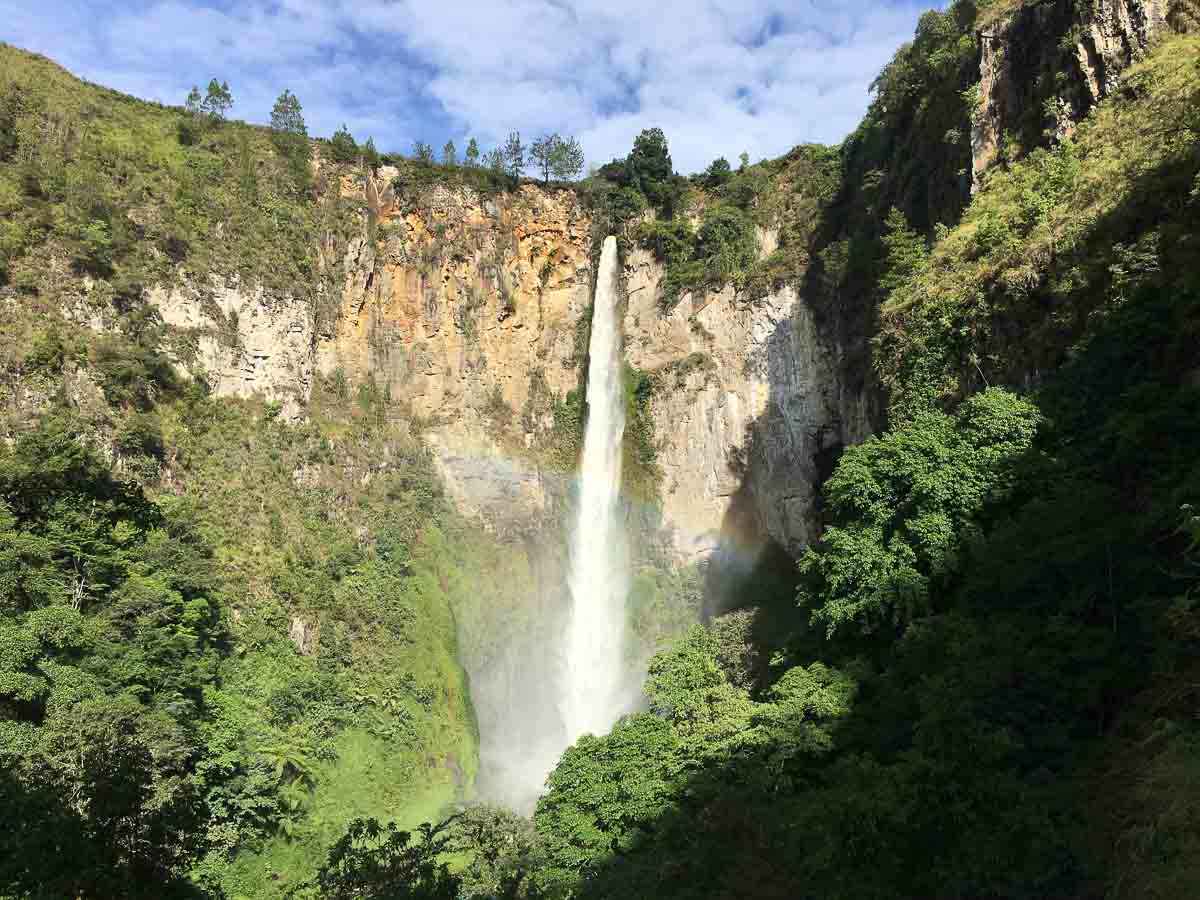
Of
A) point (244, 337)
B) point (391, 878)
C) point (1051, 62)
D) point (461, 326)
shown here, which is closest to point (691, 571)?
point (461, 326)

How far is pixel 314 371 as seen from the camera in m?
38.5

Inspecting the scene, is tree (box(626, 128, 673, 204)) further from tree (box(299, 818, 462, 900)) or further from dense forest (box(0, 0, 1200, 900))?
tree (box(299, 818, 462, 900))

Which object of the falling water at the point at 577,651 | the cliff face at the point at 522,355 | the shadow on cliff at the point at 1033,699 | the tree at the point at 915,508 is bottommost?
the shadow on cliff at the point at 1033,699

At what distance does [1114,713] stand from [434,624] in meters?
27.5

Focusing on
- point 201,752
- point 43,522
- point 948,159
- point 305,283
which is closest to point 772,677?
point 201,752

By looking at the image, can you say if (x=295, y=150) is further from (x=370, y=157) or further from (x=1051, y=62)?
(x=1051, y=62)

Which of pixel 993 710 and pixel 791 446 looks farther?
pixel 791 446

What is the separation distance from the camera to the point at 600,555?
40.2 m

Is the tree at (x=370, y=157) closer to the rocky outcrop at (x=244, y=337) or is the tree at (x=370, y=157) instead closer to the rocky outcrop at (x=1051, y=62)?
the rocky outcrop at (x=244, y=337)

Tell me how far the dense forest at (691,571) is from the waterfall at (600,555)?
1.65m

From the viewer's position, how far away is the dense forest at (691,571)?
882cm

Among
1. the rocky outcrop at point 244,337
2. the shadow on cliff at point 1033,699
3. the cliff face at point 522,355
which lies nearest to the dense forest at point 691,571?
the shadow on cliff at point 1033,699

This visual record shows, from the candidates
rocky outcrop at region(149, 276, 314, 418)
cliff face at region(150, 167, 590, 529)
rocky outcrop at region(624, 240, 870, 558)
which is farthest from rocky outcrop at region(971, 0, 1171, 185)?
rocky outcrop at region(149, 276, 314, 418)

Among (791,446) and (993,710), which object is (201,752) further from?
(791,446)
